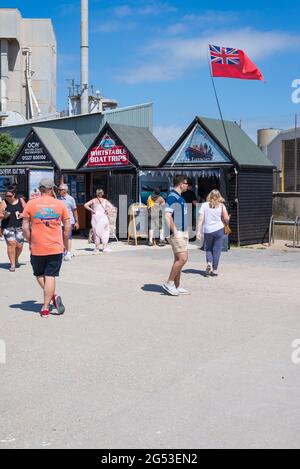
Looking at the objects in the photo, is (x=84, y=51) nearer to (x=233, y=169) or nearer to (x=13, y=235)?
(x=233, y=169)

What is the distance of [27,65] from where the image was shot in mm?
63531

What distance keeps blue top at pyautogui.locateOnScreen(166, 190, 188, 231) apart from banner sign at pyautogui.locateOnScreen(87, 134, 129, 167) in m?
10.1

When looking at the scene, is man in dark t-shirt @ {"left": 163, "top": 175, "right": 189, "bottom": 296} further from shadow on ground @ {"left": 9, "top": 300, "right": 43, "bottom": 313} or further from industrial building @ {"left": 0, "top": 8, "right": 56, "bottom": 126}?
industrial building @ {"left": 0, "top": 8, "right": 56, "bottom": 126}

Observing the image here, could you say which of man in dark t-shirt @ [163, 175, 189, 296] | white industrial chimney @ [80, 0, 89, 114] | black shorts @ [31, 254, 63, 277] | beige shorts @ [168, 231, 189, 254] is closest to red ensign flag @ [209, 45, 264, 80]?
man in dark t-shirt @ [163, 175, 189, 296]

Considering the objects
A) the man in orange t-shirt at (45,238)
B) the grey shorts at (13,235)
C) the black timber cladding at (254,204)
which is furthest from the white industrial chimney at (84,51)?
the man in orange t-shirt at (45,238)

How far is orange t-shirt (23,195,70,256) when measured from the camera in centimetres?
805

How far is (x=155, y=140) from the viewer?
21.2m

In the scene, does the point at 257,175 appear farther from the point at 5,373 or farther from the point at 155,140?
the point at 5,373

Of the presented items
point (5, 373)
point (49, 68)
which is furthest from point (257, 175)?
point (49, 68)

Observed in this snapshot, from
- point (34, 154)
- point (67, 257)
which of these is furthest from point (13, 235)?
point (34, 154)

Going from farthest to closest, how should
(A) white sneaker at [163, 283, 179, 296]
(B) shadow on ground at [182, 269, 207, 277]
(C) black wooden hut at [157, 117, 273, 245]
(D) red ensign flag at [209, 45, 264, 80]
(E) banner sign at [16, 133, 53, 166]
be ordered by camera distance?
(E) banner sign at [16, 133, 53, 166]
(C) black wooden hut at [157, 117, 273, 245]
(D) red ensign flag at [209, 45, 264, 80]
(B) shadow on ground at [182, 269, 207, 277]
(A) white sneaker at [163, 283, 179, 296]

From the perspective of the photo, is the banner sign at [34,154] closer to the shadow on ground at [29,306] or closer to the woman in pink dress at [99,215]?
the woman in pink dress at [99,215]

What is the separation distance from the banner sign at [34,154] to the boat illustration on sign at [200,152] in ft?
19.3

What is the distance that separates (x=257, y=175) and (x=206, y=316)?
10.8 metres
